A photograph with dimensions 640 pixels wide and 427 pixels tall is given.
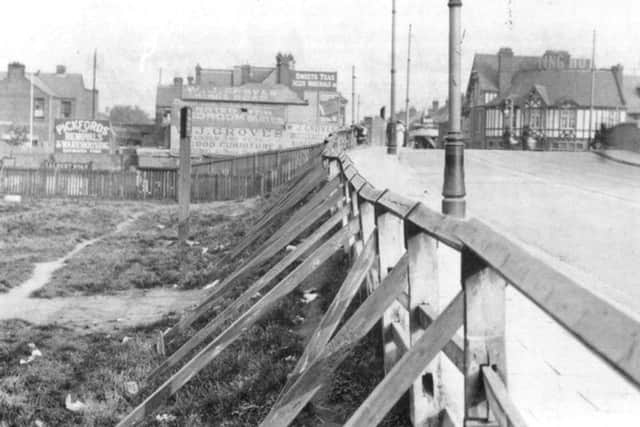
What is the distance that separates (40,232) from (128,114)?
123m

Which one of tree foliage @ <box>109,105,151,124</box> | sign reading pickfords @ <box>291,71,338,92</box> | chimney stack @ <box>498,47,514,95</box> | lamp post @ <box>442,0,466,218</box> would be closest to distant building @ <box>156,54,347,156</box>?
sign reading pickfords @ <box>291,71,338,92</box>

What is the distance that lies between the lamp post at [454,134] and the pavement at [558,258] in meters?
0.98

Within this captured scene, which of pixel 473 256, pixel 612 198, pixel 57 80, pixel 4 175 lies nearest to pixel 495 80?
pixel 57 80

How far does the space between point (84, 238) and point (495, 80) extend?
204 ft

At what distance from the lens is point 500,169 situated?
23.4 metres

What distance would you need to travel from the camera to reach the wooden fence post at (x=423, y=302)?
362cm

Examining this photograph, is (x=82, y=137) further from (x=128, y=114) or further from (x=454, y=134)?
(x=128, y=114)

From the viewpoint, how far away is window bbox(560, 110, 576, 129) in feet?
209

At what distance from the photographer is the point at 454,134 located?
9.71 m

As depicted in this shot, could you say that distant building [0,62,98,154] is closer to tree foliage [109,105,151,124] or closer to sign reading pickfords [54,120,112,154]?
sign reading pickfords [54,120,112,154]

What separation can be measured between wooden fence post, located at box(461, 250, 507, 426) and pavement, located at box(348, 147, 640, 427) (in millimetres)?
195

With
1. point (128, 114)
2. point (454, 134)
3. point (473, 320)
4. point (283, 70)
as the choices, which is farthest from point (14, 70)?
point (473, 320)

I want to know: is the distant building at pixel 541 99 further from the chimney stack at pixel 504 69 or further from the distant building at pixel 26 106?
the distant building at pixel 26 106

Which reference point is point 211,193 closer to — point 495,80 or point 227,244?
point 227,244
